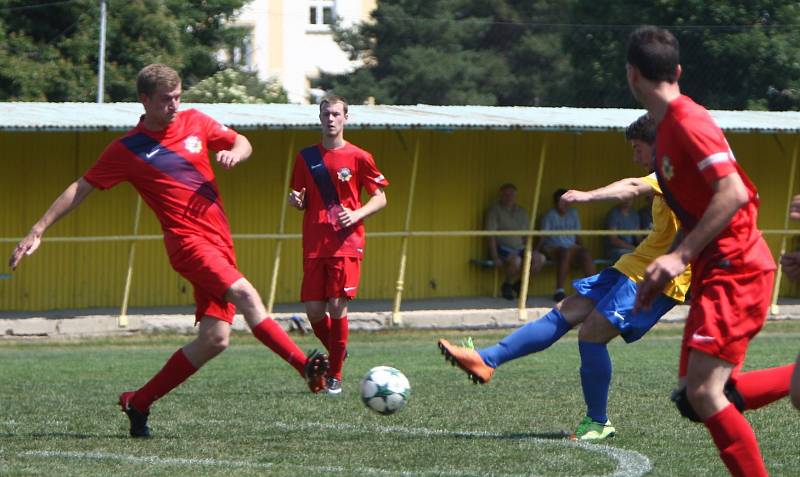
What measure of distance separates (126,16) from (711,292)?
87.5ft

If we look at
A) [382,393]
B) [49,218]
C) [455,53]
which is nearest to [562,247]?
[382,393]

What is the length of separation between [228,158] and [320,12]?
44.1 m

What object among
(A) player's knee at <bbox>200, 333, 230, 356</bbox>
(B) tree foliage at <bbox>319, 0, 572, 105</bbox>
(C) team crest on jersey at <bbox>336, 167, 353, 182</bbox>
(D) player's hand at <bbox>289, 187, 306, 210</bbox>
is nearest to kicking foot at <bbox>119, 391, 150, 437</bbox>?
(A) player's knee at <bbox>200, 333, 230, 356</bbox>

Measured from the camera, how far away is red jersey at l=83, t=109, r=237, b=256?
7.64 meters

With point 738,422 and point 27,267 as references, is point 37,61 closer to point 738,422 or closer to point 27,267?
point 27,267

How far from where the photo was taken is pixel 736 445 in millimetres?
5445

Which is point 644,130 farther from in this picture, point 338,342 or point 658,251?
point 338,342

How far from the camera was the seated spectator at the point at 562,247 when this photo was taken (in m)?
18.6

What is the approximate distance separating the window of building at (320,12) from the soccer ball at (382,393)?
143 feet

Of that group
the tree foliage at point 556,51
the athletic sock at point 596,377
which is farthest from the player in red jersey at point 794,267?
the tree foliage at point 556,51

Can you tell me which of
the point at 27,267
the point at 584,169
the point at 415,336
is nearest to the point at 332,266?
the point at 415,336

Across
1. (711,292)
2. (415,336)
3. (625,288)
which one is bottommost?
(415,336)

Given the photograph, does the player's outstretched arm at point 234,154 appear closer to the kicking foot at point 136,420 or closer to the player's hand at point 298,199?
the kicking foot at point 136,420

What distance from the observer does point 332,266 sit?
34.1 ft
